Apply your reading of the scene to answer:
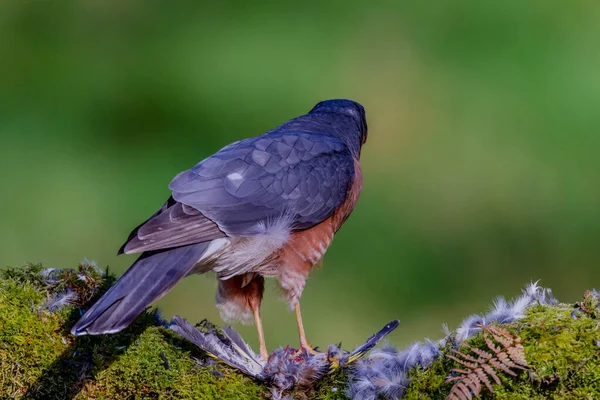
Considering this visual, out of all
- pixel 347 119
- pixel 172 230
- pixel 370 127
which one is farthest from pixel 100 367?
pixel 370 127

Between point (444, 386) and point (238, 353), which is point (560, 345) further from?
point (238, 353)

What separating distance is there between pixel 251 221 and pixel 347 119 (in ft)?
5.15

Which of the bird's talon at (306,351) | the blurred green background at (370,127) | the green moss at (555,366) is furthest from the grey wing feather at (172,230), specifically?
the blurred green background at (370,127)

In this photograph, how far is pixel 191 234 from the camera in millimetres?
3592

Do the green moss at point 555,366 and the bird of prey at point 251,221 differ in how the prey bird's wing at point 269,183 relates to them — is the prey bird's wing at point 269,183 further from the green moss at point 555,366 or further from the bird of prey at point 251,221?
the green moss at point 555,366

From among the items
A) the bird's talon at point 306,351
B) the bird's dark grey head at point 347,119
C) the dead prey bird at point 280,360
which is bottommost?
the dead prey bird at point 280,360

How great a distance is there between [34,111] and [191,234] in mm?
7124

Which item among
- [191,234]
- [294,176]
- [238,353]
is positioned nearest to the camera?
[238,353]

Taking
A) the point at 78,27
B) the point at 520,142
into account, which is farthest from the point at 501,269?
the point at 78,27

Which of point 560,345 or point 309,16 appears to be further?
point 309,16

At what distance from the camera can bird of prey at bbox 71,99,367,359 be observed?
3479mm

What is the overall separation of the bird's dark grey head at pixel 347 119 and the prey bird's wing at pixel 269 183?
1.48 ft

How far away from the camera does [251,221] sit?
3.95m

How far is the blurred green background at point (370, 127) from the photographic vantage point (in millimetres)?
7660
